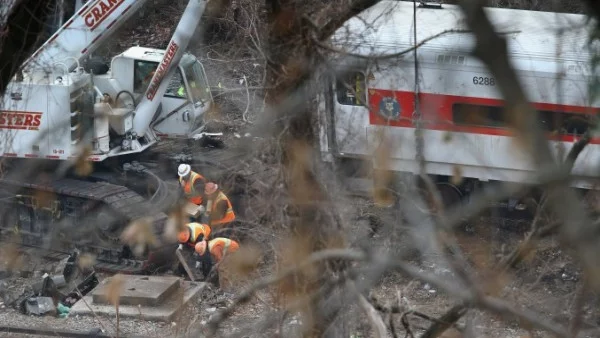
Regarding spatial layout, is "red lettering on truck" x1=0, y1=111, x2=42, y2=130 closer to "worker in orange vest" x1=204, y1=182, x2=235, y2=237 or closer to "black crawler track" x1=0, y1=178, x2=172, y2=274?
"black crawler track" x1=0, y1=178, x2=172, y2=274

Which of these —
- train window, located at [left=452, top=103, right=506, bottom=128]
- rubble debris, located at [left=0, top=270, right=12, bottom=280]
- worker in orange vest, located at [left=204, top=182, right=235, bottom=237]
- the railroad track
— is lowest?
rubble debris, located at [left=0, top=270, right=12, bottom=280]

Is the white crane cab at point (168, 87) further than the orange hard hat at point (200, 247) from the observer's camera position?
Yes

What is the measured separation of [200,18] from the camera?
1186cm

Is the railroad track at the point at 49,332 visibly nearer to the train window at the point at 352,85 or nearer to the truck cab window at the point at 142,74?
the truck cab window at the point at 142,74

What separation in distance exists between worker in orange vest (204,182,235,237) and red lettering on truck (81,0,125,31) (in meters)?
2.70

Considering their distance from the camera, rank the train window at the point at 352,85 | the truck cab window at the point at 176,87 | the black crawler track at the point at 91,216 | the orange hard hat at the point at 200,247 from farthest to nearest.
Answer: the truck cab window at the point at 176,87 < the black crawler track at the point at 91,216 < the orange hard hat at the point at 200,247 < the train window at the point at 352,85

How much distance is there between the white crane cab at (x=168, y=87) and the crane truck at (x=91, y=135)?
0.02 m

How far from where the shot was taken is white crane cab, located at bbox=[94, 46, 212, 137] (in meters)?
13.3

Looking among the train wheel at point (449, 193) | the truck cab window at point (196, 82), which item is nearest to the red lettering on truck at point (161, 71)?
the truck cab window at point (196, 82)

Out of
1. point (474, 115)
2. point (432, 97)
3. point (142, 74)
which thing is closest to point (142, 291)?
point (142, 74)

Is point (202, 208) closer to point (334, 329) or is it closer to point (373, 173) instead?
point (373, 173)

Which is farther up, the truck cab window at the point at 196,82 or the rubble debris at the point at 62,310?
the truck cab window at the point at 196,82

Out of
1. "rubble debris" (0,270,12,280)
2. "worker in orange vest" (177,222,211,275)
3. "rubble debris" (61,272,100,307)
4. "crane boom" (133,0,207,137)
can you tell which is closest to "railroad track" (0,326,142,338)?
"rubble debris" (61,272,100,307)

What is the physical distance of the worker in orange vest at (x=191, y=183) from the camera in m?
12.1
